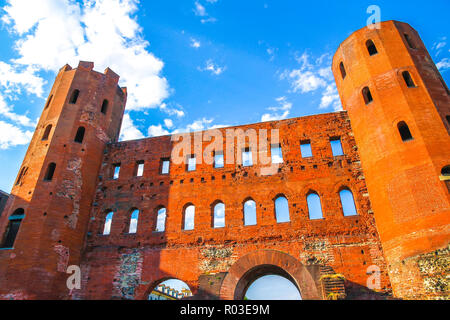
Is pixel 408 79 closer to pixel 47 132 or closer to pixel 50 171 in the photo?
pixel 50 171

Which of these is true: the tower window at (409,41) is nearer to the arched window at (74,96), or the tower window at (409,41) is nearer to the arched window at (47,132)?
the arched window at (74,96)

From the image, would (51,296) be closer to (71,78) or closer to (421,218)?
(71,78)

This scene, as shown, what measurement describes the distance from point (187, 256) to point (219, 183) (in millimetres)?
3473

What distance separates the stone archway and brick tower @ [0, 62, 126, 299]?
22.3 ft

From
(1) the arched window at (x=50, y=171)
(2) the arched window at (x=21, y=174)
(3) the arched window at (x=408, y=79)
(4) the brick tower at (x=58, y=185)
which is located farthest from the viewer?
(2) the arched window at (x=21, y=174)

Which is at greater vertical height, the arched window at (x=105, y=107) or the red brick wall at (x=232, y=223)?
the arched window at (x=105, y=107)

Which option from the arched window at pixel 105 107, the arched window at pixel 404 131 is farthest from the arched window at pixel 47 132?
the arched window at pixel 404 131

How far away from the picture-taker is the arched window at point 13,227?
12.8m

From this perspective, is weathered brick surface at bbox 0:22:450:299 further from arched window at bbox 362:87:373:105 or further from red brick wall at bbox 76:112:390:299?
arched window at bbox 362:87:373:105

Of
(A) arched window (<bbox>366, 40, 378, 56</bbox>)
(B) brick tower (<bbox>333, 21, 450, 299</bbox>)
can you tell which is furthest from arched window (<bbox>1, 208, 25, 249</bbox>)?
(A) arched window (<bbox>366, 40, 378, 56</bbox>)

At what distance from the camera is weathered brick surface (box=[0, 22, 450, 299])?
34.1ft

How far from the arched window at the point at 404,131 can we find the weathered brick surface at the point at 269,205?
37cm

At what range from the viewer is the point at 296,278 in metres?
10.7

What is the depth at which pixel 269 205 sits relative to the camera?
12.7 m
